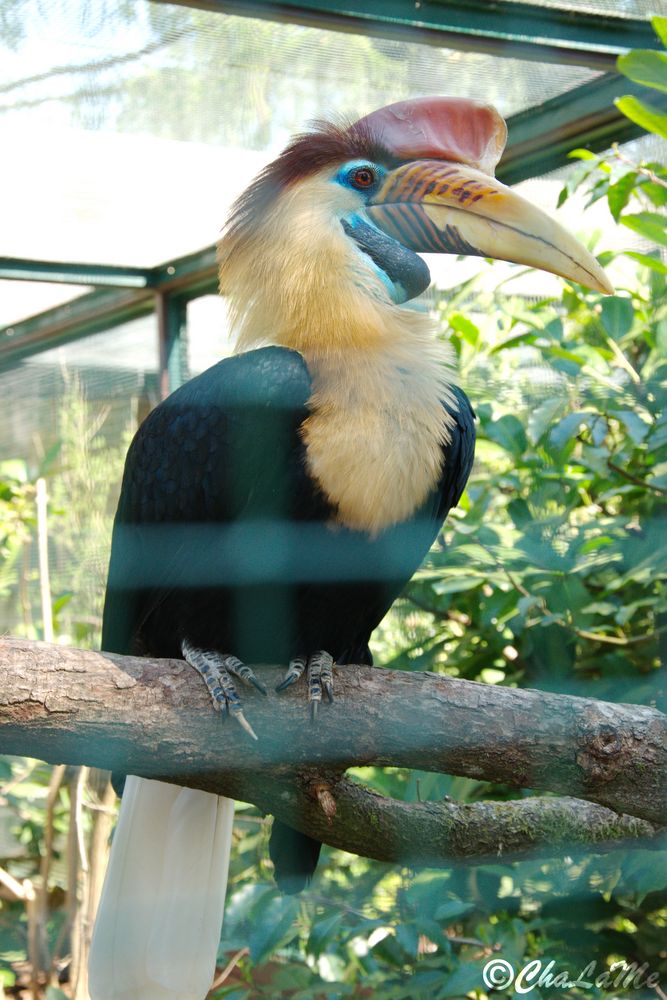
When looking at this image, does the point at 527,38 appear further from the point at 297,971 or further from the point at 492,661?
the point at 297,971

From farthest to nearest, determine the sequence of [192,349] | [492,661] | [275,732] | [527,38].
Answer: [192,349] → [492,661] → [527,38] → [275,732]

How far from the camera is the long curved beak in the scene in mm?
972

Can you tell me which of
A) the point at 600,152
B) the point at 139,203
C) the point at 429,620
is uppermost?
the point at 600,152

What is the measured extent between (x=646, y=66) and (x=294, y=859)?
0.85 metres

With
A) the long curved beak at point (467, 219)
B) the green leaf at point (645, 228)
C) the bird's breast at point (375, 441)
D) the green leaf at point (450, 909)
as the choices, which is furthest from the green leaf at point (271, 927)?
the green leaf at point (645, 228)

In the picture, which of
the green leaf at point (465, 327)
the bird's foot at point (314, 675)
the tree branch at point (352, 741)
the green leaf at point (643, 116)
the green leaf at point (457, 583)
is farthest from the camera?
the green leaf at point (465, 327)

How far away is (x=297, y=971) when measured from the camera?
112 centimetres

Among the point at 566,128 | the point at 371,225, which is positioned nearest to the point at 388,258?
the point at 371,225

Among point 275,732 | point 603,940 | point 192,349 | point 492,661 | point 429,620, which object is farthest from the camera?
point 192,349

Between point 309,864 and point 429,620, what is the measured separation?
0.57 meters

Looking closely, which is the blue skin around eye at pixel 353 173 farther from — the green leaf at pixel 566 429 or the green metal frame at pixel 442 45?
the green leaf at pixel 566 429

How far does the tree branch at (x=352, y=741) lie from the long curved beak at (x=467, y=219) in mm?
426

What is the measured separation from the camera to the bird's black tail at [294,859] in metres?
0.97

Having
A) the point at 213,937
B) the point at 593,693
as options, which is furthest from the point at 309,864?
the point at 593,693
